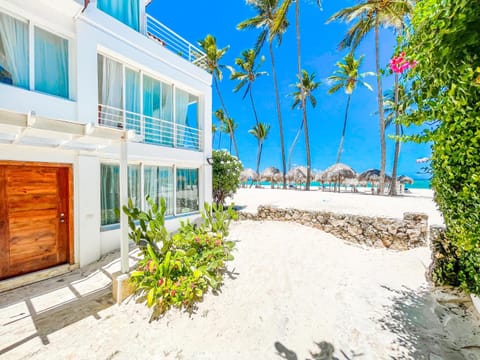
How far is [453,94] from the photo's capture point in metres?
1.81

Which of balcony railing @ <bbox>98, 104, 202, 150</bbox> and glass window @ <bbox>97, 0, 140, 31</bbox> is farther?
glass window @ <bbox>97, 0, 140, 31</bbox>

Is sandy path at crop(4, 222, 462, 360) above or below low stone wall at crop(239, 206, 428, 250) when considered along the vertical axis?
below

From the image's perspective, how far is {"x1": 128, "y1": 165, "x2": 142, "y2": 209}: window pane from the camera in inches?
274

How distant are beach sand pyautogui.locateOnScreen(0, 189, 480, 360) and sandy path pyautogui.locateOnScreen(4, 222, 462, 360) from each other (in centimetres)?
2

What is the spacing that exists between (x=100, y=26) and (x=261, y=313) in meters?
8.37

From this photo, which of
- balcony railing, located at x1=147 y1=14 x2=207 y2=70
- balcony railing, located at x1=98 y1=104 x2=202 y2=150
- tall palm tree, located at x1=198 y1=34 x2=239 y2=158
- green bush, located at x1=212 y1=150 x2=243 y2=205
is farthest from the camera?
tall palm tree, located at x1=198 y1=34 x2=239 y2=158

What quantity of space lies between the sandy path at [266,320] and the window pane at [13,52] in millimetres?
4788

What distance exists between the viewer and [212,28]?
22.0 meters

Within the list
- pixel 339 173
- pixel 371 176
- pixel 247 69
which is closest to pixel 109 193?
pixel 339 173

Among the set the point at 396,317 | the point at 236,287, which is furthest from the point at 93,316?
the point at 396,317

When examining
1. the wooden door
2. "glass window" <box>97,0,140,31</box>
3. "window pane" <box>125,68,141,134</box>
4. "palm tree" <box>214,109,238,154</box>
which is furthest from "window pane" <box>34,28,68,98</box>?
"palm tree" <box>214,109,238,154</box>

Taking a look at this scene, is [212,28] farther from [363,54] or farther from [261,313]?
[261,313]

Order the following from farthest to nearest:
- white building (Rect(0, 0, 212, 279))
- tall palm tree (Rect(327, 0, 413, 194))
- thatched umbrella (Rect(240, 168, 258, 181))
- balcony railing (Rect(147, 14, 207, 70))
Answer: thatched umbrella (Rect(240, 168, 258, 181)), tall palm tree (Rect(327, 0, 413, 194)), balcony railing (Rect(147, 14, 207, 70)), white building (Rect(0, 0, 212, 279))

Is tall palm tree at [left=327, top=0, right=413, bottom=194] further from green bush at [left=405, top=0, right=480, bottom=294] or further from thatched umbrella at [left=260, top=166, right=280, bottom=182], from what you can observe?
green bush at [left=405, top=0, right=480, bottom=294]
